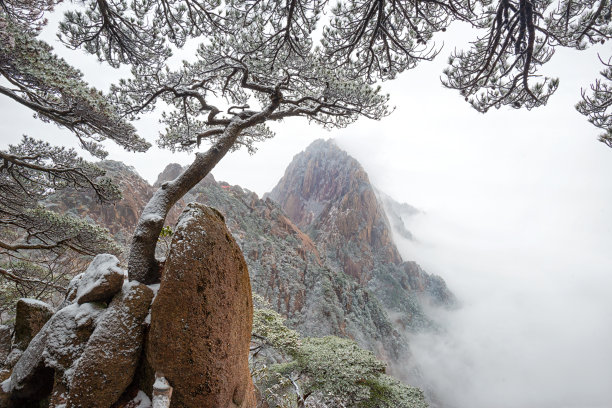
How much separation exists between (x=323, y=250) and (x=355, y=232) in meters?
11.0

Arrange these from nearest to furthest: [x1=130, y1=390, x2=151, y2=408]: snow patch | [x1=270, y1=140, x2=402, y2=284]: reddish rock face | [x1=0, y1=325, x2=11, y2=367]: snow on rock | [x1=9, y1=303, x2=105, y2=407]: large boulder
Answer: [x1=130, y1=390, x2=151, y2=408]: snow patch, [x1=9, y1=303, x2=105, y2=407]: large boulder, [x1=0, y1=325, x2=11, y2=367]: snow on rock, [x1=270, y1=140, x2=402, y2=284]: reddish rock face

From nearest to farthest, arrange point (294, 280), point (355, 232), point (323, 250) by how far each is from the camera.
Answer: point (294, 280) → point (323, 250) → point (355, 232)

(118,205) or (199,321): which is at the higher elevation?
(118,205)

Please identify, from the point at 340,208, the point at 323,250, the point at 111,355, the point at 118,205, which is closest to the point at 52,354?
the point at 111,355

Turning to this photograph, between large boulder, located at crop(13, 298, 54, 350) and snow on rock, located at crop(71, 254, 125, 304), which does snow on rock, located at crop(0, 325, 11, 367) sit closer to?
large boulder, located at crop(13, 298, 54, 350)

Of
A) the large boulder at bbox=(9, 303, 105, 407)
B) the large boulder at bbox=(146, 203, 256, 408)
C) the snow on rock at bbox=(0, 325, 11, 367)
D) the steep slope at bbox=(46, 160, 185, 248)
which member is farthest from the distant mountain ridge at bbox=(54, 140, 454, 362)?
the large boulder at bbox=(146, 203, 256, 408)

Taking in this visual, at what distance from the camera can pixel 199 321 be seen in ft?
10.7

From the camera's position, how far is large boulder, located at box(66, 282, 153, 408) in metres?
2.82

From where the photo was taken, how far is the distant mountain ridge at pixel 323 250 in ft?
115

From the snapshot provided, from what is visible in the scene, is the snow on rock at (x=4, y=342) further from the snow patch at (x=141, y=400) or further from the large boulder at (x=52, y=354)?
the snow patch at (x=141, y=400)

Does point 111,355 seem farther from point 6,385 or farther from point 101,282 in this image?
point 6,385

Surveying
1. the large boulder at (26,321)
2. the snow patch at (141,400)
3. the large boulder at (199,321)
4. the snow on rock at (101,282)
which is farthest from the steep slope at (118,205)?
the snow patch at (141,400)

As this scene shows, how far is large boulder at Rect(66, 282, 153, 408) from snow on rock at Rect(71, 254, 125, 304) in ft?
0.64

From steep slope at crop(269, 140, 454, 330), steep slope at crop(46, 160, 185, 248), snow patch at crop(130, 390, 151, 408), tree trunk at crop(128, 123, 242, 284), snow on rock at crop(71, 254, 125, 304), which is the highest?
steep slope at crop(269, 140, 454, 330)
